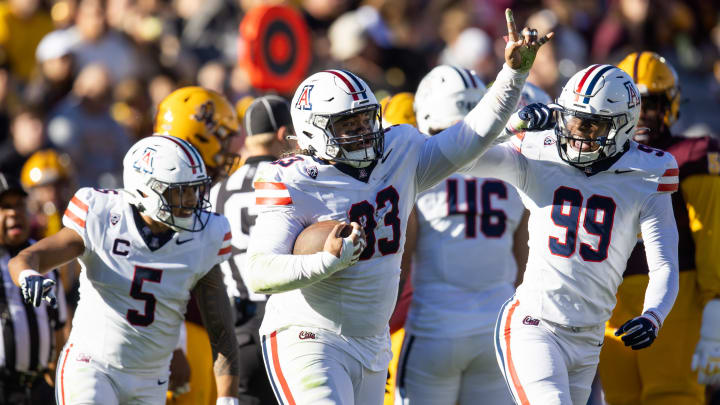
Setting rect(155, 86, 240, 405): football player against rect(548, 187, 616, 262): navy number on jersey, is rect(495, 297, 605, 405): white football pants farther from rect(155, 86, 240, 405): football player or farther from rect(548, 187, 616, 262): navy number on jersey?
rect(155, 86, 240, 405): football player

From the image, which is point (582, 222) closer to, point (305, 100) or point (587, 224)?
point (587, 224)

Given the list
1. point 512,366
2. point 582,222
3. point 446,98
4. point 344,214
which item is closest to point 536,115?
point 582,222

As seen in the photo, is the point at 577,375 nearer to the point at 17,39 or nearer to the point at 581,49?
the point at 581,49

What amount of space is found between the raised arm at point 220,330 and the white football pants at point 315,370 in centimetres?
52

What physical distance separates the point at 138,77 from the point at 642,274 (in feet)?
19.4

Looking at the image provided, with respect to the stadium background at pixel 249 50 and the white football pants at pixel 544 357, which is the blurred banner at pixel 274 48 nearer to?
the stadium background at pixel 249 50

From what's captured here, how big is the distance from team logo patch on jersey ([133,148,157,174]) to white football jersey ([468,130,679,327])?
1504 mm

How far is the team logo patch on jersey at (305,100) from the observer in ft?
15.0

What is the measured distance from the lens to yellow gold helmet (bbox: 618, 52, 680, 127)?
579 centimetres

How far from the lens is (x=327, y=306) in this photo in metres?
4.47

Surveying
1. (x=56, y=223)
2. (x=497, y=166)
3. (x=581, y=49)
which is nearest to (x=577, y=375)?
(x=497, y=166)

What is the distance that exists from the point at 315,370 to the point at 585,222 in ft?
4.38

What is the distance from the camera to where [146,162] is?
199 inches

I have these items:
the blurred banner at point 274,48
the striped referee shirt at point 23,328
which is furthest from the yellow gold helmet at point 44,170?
the striped referee shirt at point 23,328
